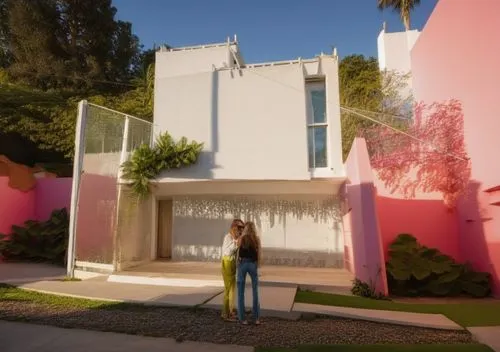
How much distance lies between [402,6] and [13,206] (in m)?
23.5

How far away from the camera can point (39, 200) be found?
14.1 m

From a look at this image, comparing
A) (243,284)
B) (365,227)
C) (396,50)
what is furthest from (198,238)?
(396,50)

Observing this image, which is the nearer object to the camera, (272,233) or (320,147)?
(320,147)

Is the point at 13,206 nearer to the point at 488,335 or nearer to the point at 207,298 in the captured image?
the point at 207,298

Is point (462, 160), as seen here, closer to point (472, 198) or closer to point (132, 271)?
point (472, 198)

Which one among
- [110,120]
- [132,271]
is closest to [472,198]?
[132,271]

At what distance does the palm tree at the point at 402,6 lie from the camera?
24.0 m

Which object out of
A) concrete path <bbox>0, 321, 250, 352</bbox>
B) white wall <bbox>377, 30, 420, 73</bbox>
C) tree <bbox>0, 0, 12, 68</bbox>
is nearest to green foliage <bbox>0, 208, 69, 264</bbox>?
concrete path <bbox>0, 321, 250, 352</bbox>

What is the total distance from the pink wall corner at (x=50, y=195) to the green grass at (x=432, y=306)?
32.5ft

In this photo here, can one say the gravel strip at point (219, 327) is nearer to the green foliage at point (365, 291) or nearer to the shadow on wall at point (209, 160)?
the green foliage at point (365, 291)

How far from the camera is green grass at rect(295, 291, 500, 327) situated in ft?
20.0

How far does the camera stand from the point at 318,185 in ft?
36.9

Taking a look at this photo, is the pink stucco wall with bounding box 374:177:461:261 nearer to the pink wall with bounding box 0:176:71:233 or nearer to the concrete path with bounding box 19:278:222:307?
the concrete path with bounding box 19:278:222:307

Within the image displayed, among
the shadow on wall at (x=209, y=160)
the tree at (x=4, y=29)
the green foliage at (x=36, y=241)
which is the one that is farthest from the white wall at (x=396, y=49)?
the tree at (x=4, y=29)
